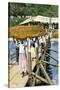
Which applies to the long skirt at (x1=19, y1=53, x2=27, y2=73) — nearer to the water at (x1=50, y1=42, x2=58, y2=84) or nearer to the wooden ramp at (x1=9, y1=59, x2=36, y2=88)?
the wooden ramp at (x1=9, y1=59, x2=36, y2=88)

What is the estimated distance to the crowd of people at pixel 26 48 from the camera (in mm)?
1545

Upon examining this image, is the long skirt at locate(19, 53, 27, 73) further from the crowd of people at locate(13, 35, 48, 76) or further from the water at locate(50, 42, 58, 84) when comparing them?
the water at locate(50, 42, 58, 84)

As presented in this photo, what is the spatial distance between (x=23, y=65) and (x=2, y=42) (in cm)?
23

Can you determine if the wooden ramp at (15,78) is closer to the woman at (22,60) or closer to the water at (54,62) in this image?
the woman at (22,60)

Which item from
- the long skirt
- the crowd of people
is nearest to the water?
the crowd of people

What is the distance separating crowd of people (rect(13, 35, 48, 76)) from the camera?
1545 mm

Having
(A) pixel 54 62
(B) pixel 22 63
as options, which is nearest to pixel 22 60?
(B) pixel 22 63

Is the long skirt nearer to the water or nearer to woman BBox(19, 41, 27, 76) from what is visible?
woman BBox(19, 41, 27, 76)

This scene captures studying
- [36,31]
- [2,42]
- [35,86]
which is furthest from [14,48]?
[35,86]

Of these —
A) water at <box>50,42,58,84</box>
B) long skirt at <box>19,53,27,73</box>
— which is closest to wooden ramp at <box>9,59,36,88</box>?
long skirt at <box>19,53,27,73</box>

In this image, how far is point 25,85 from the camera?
60.8 inches

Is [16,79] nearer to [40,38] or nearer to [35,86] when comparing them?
[35,86]

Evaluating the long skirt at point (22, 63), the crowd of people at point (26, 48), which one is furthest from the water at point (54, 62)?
the long skirt at point (22, 63)

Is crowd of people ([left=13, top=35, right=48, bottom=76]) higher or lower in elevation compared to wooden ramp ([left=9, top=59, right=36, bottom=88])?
higher
